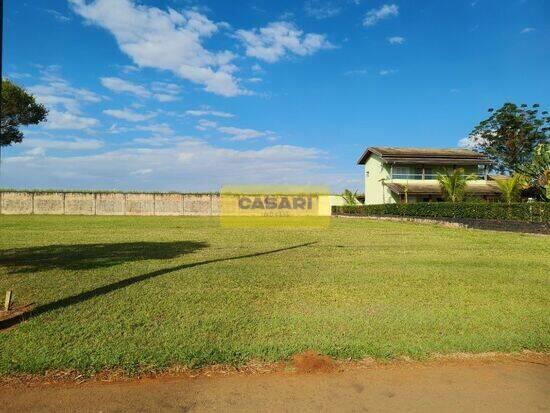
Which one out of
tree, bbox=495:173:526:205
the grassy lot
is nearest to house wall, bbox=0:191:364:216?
tree, bbox=495:173:526:205

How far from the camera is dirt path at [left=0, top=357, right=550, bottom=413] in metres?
3.04

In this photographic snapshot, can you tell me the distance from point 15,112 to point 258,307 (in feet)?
65.1

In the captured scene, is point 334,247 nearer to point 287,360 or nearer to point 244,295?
point 244,295

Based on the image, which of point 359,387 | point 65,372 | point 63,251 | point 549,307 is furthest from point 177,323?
point 63,251

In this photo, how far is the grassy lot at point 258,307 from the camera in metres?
4.05

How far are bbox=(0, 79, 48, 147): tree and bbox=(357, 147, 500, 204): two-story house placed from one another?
86.5ft

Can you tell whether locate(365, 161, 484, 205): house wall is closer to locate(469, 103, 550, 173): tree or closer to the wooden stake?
locate(469, 103, 550, 173): tree

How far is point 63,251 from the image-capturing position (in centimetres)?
1102

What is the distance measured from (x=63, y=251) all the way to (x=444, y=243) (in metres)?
11.6

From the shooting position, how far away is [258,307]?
5.62 metres

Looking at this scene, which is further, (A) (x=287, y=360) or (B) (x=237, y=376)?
(A) (x=287, y=360)

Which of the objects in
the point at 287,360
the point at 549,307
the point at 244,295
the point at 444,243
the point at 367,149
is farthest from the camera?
the point at 367,149

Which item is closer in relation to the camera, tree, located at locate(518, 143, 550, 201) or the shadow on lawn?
the shadow on lawn

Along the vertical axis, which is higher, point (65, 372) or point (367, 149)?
point (367, 149)
